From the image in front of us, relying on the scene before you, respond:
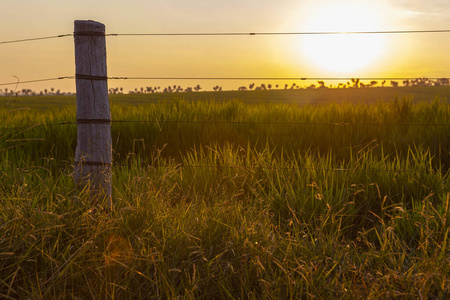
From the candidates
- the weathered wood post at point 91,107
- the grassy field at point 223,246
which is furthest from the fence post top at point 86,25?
the grassy field at point 223,246

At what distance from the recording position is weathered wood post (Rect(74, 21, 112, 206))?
12.0 ft

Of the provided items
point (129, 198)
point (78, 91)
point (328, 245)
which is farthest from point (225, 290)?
point (78, 91)

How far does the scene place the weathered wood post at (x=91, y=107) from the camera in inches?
144

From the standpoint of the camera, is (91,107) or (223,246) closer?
(223,246)

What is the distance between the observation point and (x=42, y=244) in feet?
8.77

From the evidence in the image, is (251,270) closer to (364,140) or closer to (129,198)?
(129,198)

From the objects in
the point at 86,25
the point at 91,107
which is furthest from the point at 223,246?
the point at 86,25

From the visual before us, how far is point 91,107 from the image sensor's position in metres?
3.68

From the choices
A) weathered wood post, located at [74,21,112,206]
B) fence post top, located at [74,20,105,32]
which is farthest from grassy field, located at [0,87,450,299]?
fence post top, located at [74,20,105,32]

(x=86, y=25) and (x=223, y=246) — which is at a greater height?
(x=86, y=25)

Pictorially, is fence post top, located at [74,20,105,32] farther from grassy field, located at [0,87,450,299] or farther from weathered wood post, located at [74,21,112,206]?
grassy field, located at [0,87,450,299]

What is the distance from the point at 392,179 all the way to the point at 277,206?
1248mm

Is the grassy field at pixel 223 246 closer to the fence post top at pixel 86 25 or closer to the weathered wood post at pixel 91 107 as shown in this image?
the weathered wood post at pixel 91 107

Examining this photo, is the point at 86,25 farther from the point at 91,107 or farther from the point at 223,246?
the point at 223,246
